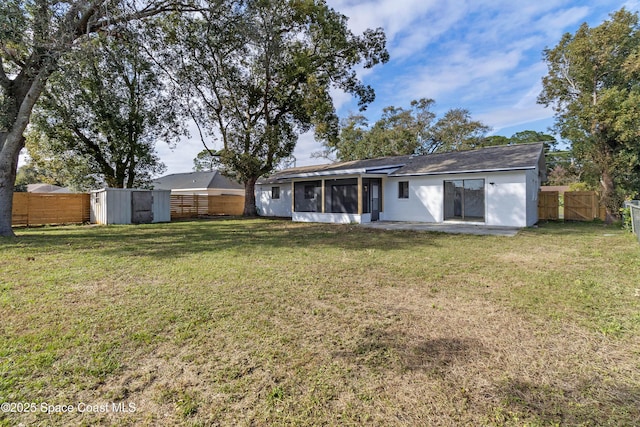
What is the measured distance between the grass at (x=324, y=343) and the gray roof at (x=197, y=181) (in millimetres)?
24060

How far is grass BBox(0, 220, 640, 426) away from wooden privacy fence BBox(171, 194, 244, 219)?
14.5 meters

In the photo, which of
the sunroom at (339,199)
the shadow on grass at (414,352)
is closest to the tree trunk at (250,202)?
the sunroom at (339,199)

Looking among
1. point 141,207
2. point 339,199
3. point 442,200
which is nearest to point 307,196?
point 339,199

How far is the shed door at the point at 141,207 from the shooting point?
1566 cm

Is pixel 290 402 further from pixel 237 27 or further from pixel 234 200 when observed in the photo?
pixel 234 200

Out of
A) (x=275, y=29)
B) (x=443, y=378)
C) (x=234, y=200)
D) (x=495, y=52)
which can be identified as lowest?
(x=443, y=378)

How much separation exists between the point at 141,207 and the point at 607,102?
70.5ft

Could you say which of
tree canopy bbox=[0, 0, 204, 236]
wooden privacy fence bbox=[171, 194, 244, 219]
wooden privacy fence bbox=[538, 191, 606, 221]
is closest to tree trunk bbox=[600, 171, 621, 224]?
wooden privacy fence bbox=[538, 191, 606, 221]

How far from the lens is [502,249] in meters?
7.60

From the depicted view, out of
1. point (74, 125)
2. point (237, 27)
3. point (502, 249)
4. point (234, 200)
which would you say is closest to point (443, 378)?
point (502, 249)

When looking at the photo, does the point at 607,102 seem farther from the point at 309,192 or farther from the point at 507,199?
the point at 309,192

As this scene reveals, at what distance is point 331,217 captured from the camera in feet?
49.7

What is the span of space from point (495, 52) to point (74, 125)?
2110cm

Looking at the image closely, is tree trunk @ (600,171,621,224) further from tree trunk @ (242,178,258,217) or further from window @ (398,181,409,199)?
tree trunk @ (242,178,258,217)
